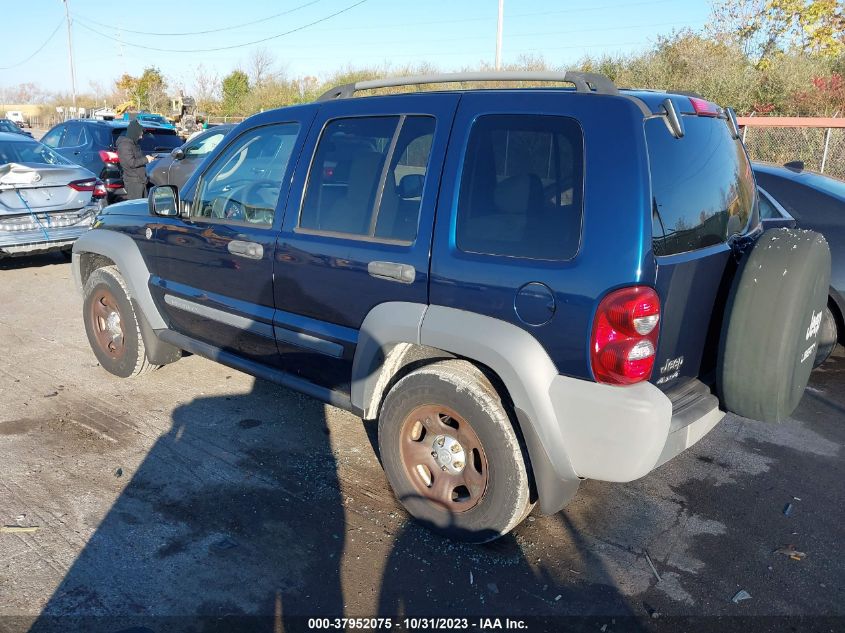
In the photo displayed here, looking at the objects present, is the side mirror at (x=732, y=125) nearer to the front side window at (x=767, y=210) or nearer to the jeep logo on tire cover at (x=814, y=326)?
the jeep logo on tire cover at (x=814, y=326)

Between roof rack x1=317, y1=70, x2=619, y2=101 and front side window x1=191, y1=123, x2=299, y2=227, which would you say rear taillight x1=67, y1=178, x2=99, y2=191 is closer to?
front side window x1=191, y1=123, x2=299, y2=227

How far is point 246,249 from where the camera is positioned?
399cm

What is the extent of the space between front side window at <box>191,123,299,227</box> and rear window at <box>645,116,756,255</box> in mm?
2082

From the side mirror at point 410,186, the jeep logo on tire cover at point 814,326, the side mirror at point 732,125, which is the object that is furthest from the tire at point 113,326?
the jeep logo on tire cover at point 814,326

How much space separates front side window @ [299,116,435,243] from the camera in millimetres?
3336

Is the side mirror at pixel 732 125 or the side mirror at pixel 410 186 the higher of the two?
the side mirror at pixel 732 125

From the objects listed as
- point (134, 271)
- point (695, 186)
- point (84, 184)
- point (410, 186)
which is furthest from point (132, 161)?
point (695, 186)

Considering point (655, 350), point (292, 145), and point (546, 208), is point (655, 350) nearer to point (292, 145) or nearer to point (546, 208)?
point (546, 208)

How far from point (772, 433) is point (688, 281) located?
2.29 metres

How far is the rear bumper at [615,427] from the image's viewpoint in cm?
269

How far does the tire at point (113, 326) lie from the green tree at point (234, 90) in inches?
1602

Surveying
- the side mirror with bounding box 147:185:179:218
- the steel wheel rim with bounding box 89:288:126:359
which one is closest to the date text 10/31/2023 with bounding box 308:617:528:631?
the side mirror with bounding box 147:185:179:218

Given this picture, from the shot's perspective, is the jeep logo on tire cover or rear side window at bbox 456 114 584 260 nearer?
rear side window at bbox 456 114 584 260

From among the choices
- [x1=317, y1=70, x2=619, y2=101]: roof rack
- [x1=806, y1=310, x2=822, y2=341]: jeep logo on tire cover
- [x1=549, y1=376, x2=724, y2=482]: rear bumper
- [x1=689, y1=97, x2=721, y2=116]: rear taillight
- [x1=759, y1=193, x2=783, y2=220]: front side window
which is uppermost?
[x1=317, y1=70, x2=619, y2=101]: roof rack
